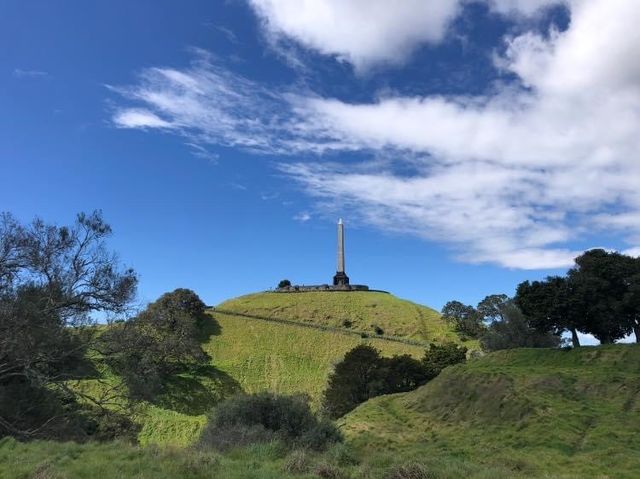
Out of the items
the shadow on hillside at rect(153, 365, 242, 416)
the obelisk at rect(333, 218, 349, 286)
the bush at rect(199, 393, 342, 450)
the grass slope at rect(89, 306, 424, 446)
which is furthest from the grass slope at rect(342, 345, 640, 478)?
the obelisk at rect(333, 218, 349, 286)

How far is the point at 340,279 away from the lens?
4867 inches

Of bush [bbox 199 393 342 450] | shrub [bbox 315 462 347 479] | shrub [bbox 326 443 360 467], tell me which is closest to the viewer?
shrub [bbox 315 462 347 479]

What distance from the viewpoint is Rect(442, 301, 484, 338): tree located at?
90.6 metres

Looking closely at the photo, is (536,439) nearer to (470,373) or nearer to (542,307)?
(470,373)

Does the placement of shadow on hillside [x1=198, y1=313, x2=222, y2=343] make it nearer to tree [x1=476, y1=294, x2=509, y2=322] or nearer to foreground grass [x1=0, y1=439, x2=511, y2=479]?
tree [x1=476, y1=294, x2=509, y2=322]

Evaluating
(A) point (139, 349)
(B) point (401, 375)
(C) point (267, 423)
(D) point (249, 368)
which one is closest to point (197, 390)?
(D) point (249, 368)

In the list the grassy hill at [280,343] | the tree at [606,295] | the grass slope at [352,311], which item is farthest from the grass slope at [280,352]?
the tree at [606,295]

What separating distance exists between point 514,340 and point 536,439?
115 feet

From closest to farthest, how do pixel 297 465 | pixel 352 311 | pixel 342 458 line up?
pixel 297 465 → pixel 342 458 → pixel 352 311

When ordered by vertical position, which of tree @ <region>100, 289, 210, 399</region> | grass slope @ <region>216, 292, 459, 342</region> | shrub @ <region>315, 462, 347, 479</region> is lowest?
shrub @ <region>315, 462, 347, 479</region>

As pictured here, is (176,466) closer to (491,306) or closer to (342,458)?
(342,458)

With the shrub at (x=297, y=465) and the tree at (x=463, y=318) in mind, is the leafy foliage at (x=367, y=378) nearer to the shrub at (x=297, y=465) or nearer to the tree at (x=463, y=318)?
the tree at (x=463, y=318)

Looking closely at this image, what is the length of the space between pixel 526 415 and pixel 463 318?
2424 inches

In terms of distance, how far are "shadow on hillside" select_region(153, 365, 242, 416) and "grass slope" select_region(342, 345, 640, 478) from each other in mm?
21169
